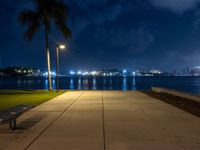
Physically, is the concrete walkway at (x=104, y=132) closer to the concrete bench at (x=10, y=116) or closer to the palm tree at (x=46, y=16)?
the concrete bench at (x=10, y=116)

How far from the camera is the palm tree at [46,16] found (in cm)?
3434

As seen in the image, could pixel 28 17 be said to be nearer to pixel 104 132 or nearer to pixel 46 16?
pixel 46 16

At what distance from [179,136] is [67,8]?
26.8 meters

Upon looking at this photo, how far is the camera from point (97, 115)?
1466 cm

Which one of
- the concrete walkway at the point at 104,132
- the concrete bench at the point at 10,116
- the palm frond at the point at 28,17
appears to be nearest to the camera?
the concrete walkway at the point at 104,132

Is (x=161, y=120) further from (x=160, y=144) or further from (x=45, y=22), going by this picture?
(x=45, y=22)

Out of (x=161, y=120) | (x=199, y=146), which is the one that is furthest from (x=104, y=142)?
(x=161, y=120)

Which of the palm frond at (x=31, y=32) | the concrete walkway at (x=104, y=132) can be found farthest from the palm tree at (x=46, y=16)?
the concrete walkway at (x=104, y=132)

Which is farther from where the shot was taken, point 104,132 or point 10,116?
point 104,132

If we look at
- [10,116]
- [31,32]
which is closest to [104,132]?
[10,116]

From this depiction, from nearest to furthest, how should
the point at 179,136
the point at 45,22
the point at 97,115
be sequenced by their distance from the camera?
the point at 179,136 → the point at 97,115 → the point at 45,22

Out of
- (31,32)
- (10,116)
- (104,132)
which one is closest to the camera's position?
(10,116)

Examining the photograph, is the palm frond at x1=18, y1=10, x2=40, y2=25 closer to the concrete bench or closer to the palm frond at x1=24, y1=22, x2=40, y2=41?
the palm frond at x1=24, y1=22, x2=40, y2=41

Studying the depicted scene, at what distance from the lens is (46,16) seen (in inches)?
1364
